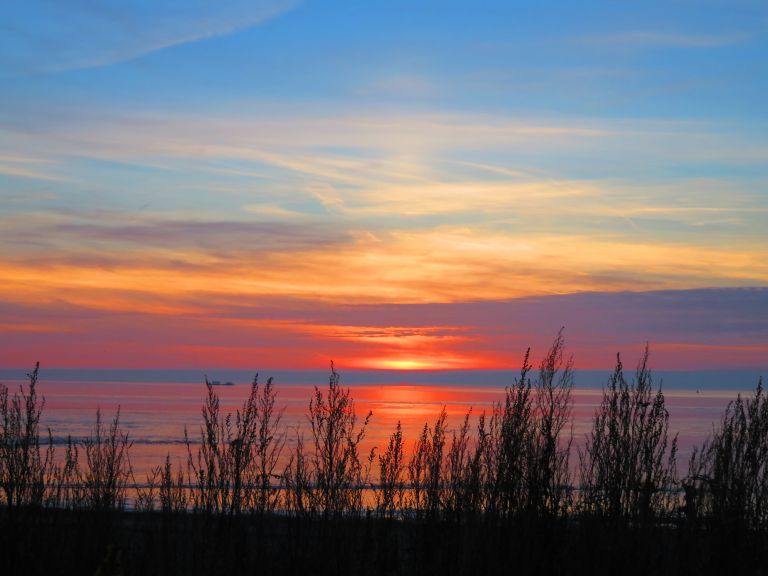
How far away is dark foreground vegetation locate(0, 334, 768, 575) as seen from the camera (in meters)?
10.3

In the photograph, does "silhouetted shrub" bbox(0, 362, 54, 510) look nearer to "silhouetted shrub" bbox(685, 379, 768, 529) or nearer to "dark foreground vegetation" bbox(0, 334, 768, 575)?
"dark foreground vegetation" bbox(0, 334, 768, 575)

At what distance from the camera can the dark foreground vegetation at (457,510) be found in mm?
10320

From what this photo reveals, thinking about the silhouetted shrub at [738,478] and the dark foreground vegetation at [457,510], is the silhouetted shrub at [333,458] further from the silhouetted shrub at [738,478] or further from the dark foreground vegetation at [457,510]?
the silhouetted shrub at [738,478]

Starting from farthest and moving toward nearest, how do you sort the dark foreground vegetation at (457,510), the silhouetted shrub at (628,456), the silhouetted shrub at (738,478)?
the silhouetted shrub at (738,478), the silhouetted shrub at (628,456), the dark foreground vegetation at (457,510)

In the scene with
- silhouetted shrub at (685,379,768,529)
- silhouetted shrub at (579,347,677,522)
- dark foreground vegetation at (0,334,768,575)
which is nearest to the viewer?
dark foreground vegetation at (0,334,768,575)

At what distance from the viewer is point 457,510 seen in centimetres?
1099

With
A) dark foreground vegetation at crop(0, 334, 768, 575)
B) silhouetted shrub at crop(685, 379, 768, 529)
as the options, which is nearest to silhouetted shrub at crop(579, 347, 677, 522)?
dark foreground vegetation at crop(0, 334, 768, 575)

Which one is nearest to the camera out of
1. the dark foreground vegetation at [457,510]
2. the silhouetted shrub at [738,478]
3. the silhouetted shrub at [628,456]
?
the dark foreground vegetation at [457,510]

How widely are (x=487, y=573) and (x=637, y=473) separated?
2.52 meters

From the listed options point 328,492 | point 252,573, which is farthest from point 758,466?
point 252,573

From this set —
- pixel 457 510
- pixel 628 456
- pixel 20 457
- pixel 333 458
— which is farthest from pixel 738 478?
pixel 20 457

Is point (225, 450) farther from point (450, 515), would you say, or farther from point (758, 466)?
point (758, 466)

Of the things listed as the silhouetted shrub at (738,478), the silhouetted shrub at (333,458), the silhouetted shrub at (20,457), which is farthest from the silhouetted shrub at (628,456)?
the silhouetted shrub at (20,457)

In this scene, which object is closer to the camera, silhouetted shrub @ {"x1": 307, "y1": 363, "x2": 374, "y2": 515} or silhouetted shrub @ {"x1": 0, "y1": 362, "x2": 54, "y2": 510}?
silhouetted shrub @ {"x1": 307, "y1": 363, "x2": 374, "y2": 515}
